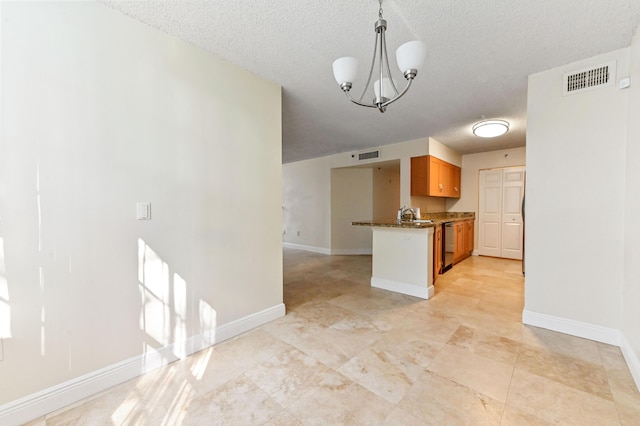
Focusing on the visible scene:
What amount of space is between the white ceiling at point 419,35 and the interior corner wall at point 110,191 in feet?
0.96

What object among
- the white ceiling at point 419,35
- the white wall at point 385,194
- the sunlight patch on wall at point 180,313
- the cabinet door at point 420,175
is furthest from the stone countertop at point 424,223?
the sunlight patch on wall at point 180,313

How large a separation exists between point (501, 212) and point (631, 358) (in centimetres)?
434

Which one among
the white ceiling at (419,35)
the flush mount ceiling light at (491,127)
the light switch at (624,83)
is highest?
the white ceiling at (419,35)

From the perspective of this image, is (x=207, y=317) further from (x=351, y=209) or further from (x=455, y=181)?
(x=455, y=181)

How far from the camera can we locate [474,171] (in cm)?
577

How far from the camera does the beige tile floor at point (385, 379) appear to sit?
1.35 meters

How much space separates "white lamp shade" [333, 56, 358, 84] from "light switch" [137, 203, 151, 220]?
1.54 m

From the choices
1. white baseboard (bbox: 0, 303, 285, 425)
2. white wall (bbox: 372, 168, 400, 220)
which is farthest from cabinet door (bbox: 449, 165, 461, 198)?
white baseboard (bbox: 0, 303, 285, 425)

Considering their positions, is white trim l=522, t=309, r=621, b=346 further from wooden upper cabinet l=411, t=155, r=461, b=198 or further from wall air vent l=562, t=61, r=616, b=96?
wooden upper cabinet l=411, t=155, r=461, b=198

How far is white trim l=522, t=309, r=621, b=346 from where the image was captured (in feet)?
6.70

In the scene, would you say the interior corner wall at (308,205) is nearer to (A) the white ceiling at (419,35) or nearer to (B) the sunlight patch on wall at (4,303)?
(A) the white ceiling at (419,35)

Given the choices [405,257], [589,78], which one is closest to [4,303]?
[405,257]

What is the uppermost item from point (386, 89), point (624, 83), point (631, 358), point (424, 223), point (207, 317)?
point (624, 83)

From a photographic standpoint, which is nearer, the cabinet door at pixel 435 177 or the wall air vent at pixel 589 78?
the wall air vent at pixel 589 78
